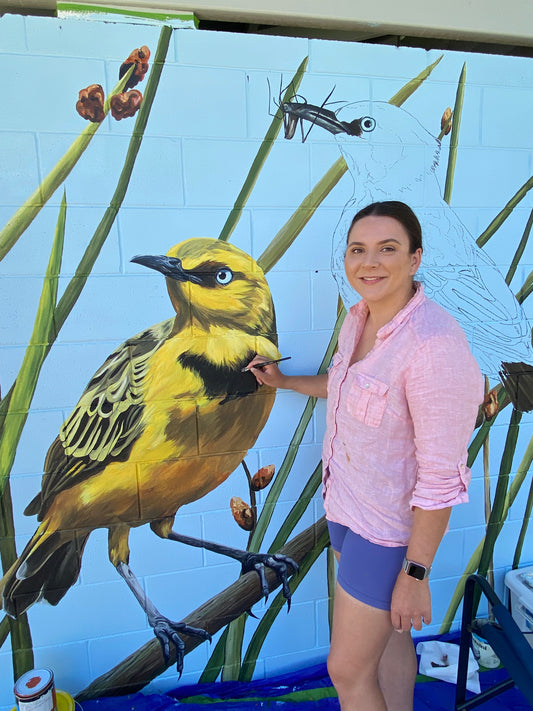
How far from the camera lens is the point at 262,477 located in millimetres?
1940

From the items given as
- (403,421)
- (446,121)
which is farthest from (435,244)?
(403,421)

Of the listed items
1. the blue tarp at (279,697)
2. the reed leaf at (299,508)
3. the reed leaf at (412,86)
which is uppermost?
the reed leaf at (412,86)

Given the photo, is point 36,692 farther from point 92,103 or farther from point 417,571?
point 92,103

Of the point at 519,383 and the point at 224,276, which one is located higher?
the point at 224,276

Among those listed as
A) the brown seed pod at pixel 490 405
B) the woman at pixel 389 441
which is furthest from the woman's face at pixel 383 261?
the brown seed pod at pixel 490 405

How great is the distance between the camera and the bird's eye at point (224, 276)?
179cm

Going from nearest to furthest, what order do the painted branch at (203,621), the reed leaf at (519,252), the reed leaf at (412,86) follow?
the reed leaf at (412,86) → the painted branch at (203,621) → the reed leaf at (519,252)

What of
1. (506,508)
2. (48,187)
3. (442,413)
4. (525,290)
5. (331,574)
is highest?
(48,187)

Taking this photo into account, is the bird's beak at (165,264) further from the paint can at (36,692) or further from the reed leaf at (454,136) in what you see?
the paint can at (36,692)

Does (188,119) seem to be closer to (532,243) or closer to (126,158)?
(126,158)

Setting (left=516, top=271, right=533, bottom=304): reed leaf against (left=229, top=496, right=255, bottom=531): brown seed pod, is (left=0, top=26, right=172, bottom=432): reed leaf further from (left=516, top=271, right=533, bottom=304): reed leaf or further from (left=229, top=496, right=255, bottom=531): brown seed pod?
(left=516, top=271, right=533, bottom=304): reed leaf

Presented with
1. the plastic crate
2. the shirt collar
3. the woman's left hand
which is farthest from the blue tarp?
the shirt collar

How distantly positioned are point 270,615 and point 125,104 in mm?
1970

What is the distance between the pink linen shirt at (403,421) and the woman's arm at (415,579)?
2.0 inches
